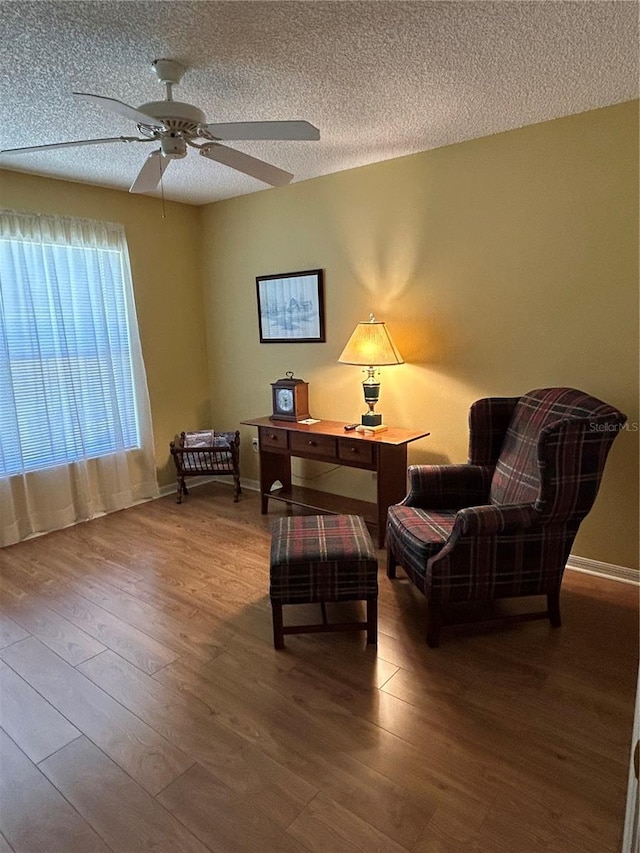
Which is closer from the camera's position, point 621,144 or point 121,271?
point 621,144

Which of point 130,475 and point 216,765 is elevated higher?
point 130,475

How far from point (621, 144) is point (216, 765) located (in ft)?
10.5

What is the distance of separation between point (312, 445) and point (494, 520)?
62.5 inches

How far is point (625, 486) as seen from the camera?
2693mm

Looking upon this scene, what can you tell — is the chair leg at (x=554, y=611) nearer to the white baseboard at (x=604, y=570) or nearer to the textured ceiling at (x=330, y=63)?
the white baseboard at (x=604, y=570)

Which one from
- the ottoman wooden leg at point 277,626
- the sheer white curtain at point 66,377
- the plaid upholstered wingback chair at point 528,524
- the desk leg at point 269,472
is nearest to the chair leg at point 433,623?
the plaid upholstered wingback chair at point 528,524

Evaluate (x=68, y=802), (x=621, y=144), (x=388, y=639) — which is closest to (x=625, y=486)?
(x=388, y=639)

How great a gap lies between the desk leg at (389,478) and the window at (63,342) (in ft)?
7.04

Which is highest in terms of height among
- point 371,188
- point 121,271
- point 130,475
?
point 371,188

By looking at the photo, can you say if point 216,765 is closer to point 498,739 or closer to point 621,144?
point 498,739

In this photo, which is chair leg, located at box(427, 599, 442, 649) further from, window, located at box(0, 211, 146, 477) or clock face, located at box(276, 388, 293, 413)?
window, located at box(0, 211, 146, 477)

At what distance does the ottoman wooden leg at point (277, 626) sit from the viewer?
A: 7.29ft

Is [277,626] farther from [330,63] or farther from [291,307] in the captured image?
[291,307]

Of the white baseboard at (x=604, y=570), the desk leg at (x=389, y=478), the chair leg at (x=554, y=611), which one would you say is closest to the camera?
the chair leg at (x=554, y=611)
